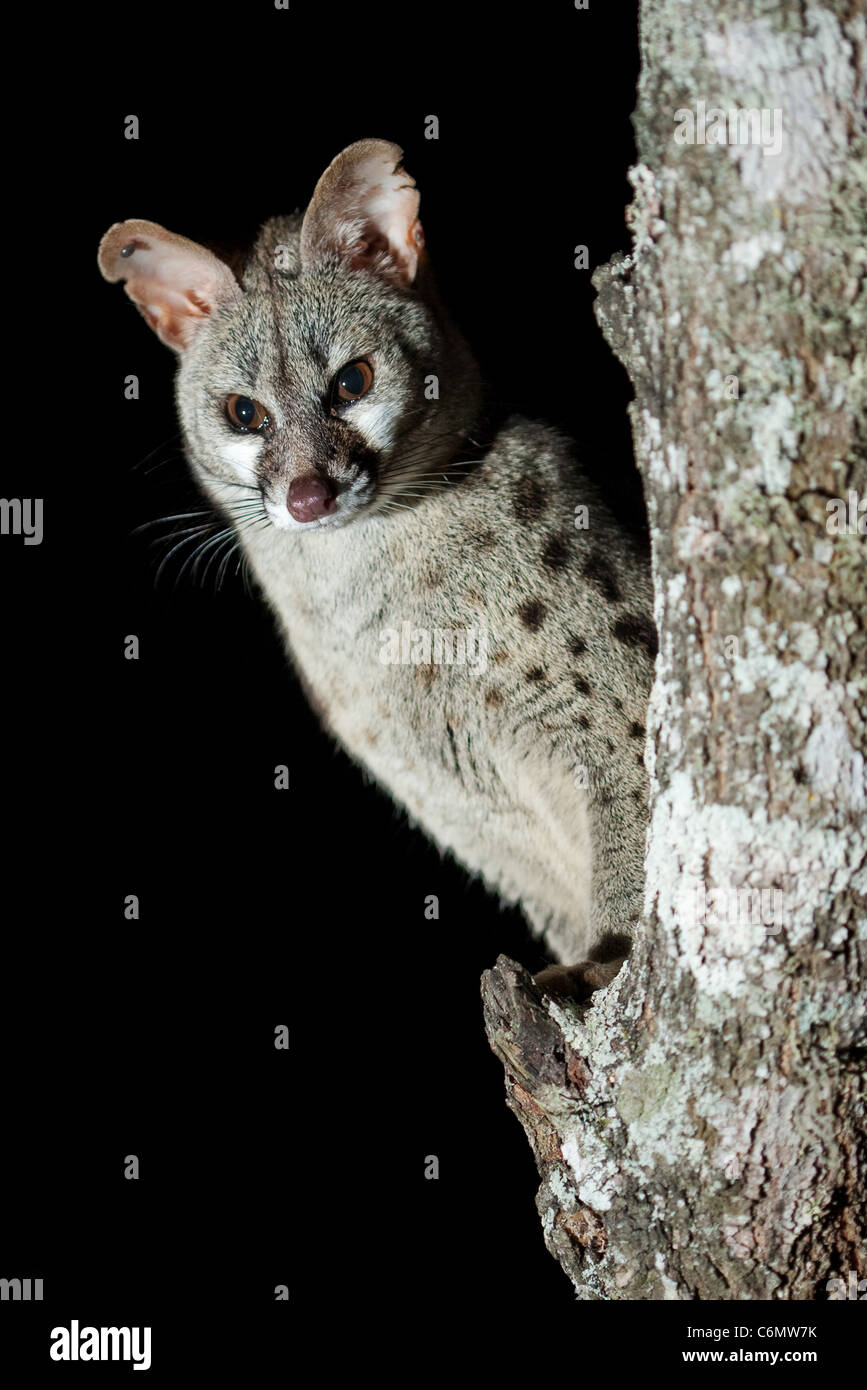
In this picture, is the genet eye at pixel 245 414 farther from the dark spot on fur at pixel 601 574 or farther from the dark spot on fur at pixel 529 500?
the dark spot on fur at pixel 601 574

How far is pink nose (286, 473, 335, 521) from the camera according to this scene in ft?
10.4

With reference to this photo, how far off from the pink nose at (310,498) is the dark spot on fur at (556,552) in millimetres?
628

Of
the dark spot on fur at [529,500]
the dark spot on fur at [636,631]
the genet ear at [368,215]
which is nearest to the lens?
the genet ear at [368,215]

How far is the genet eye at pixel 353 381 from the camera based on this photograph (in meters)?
3.38

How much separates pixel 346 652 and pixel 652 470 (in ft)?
5.12

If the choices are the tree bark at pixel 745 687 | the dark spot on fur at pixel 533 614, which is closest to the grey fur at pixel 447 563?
the dark spot on fur at pixel 533 614

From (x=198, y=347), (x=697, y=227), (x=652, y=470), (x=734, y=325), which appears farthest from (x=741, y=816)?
(x=198, y=347)

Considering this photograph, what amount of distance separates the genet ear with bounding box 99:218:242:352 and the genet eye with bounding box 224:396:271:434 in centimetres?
30

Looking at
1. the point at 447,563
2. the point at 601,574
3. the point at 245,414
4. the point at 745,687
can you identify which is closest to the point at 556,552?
the point at 601,574

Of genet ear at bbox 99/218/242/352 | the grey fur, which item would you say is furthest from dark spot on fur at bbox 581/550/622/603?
genet ear at bbox 99/218/242/352

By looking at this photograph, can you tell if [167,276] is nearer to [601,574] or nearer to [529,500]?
[529,500]

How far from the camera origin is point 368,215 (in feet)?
11.5

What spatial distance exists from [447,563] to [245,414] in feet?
2.19

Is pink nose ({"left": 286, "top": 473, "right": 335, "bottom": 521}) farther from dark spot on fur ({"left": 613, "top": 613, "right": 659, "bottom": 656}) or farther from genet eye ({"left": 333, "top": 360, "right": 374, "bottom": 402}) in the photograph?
dark spot on fur ({"left": 613, "top": 613, "right": 659, "bottom": 656})
